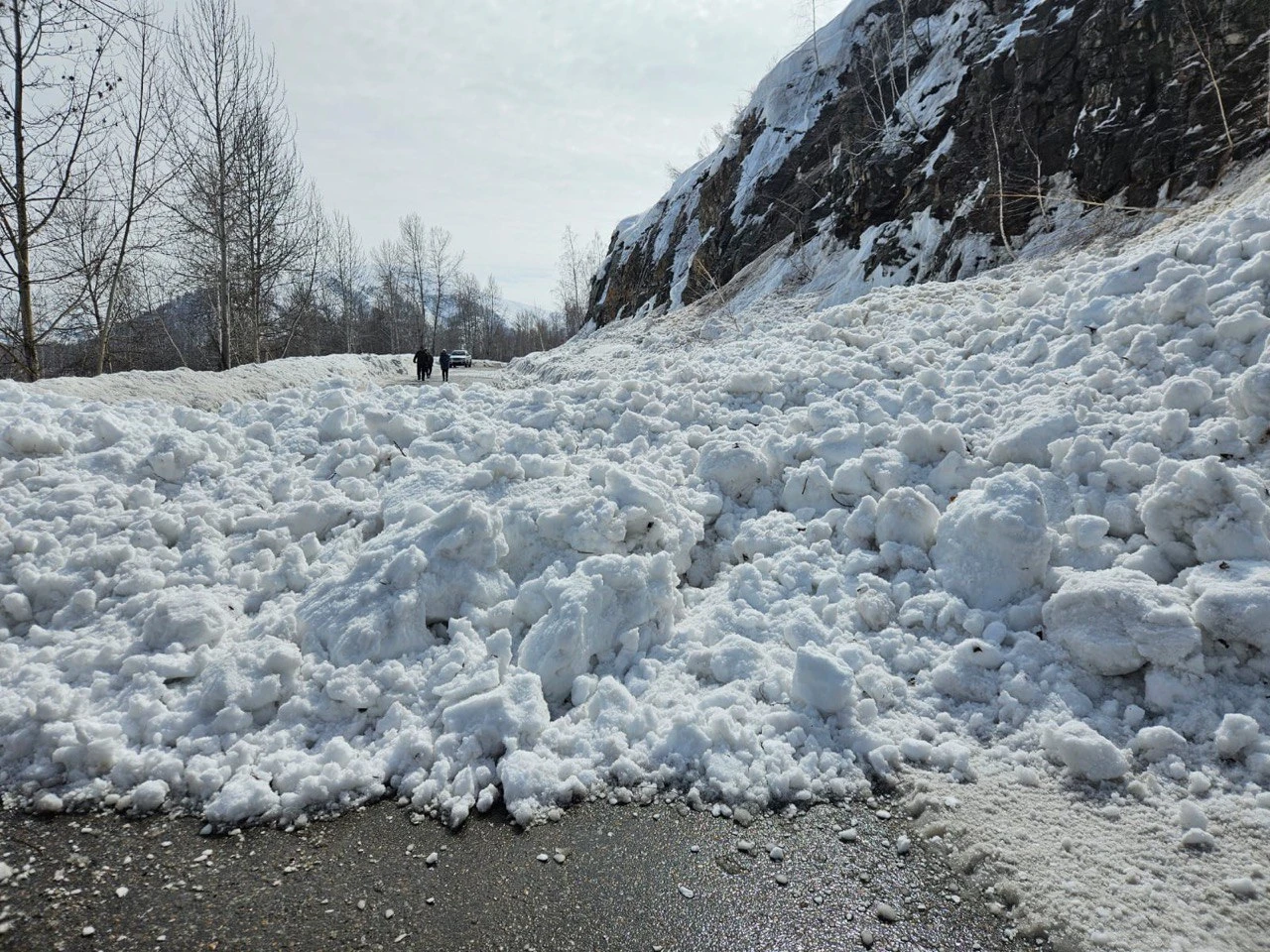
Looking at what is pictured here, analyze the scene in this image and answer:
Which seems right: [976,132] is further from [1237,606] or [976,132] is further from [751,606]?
[751,606]

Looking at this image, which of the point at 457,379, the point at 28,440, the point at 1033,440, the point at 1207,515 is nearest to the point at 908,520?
the point at 1033,440

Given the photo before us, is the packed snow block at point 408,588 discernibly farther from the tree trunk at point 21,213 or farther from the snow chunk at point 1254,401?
the tree trunk at point 21,213

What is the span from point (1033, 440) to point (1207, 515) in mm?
1304

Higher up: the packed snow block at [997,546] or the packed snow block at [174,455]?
the packed snow block at [174,455]

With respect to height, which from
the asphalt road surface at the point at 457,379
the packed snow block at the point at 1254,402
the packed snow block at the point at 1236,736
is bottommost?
the packed snow block at the point at 1236,736

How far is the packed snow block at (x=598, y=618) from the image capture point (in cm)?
369

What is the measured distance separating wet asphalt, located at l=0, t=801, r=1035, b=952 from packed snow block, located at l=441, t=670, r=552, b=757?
398mm

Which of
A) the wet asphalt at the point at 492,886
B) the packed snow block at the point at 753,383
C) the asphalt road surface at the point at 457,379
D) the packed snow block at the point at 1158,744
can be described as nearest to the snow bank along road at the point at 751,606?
the packed snow block at the point at 1158,744

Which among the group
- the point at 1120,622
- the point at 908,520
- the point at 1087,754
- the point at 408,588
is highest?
the point at 908,520

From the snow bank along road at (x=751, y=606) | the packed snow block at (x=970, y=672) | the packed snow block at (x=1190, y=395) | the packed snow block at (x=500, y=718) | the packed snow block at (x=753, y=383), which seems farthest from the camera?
the packed snow block at (x=753, y=383)

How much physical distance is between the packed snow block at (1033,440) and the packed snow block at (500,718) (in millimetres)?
3945

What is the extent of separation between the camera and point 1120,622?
3250mm

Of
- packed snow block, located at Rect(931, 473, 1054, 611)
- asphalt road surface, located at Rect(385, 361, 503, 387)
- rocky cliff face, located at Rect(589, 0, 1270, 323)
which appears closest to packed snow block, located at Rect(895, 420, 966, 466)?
packed snow block, located at Rect(931, 473, 1054, 611)

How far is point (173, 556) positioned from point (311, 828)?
9.07 feet
